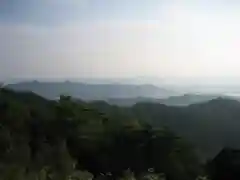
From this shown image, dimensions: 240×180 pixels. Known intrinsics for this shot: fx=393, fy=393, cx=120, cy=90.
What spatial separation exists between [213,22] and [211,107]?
0.94 ft

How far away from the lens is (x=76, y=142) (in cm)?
136

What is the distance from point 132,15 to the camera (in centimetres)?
134

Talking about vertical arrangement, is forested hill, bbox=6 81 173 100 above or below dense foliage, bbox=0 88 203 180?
above

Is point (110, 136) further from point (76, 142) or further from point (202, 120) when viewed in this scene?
point (202, 120)

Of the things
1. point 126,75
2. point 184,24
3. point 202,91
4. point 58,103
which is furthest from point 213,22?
point 58,103

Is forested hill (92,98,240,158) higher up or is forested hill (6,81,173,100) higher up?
forested hill (6,81,173,100)

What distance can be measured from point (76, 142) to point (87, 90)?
Result: 184 millimetres

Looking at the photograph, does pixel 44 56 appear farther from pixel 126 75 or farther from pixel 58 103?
pixel 126 75

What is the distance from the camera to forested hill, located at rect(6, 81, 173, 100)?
4.45ft

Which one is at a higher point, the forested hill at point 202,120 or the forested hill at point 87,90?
the forested hill at point 87,90

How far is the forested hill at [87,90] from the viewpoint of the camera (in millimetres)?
1357

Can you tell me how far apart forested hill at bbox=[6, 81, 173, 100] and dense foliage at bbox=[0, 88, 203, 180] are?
0.03m

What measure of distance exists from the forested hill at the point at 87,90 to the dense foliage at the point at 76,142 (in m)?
0.03

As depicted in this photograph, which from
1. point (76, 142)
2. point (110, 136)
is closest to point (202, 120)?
point (110, 136)
